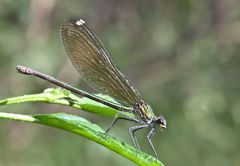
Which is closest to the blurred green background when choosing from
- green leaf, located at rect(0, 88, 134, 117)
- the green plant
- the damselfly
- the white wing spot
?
the damselfly

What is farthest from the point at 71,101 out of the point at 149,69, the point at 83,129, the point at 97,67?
the point at 149,69

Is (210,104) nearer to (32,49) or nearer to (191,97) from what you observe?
(191,97)

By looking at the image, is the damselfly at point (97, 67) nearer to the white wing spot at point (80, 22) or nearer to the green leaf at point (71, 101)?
the white wing spot at point (80, 22)

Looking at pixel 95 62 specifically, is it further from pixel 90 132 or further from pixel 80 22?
pixel 90 132

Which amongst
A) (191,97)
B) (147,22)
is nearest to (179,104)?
(191,97)


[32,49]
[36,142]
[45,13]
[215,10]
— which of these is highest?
[215,10]

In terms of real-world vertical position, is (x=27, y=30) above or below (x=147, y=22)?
below
